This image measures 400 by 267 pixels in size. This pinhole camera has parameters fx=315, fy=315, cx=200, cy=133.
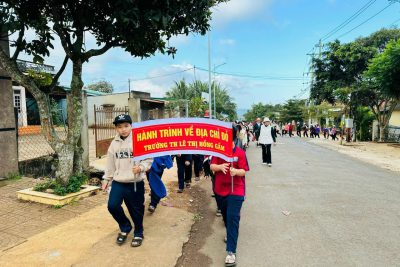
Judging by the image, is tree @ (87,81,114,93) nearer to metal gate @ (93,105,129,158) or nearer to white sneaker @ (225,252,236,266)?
metal gate @ (93,105,129,158)

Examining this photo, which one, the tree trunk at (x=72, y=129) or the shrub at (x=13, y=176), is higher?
the tree trunk at (x=72, y=129)

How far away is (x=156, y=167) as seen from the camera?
5473mm

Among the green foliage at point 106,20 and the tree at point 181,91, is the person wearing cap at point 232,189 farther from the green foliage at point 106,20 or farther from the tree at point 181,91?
the tree at point 181,91

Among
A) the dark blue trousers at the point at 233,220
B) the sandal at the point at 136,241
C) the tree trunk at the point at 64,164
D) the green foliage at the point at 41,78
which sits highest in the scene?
the green foliage at the point at 41,78

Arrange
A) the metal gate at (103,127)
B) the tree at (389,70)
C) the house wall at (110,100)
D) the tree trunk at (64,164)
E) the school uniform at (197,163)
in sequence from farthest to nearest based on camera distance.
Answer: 1. the house wall at (110,100)
2. the tree at (389,70)
3. the metal gate at (103,127)
4. the school uniform at (197,163)
5. the tree trunk at (64,164)

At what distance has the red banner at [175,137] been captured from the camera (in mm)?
3838

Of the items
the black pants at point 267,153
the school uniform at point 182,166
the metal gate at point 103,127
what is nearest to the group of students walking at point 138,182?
the school uniform at point 182,166

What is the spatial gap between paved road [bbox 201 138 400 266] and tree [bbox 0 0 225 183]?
3.39 meters

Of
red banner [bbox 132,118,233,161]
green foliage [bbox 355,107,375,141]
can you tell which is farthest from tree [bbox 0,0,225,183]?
green foliage [bbox 355,107,375,141]

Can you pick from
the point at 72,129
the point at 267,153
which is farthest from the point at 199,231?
the point at 267,153

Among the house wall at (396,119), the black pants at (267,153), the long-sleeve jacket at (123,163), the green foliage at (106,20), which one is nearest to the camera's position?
the long-sleeve jacket at (123,163)

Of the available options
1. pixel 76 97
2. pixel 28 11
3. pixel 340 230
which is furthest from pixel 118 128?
pixel 340 230

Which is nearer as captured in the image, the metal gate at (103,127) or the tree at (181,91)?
the metal gate at (103,127)

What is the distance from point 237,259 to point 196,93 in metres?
39.2
